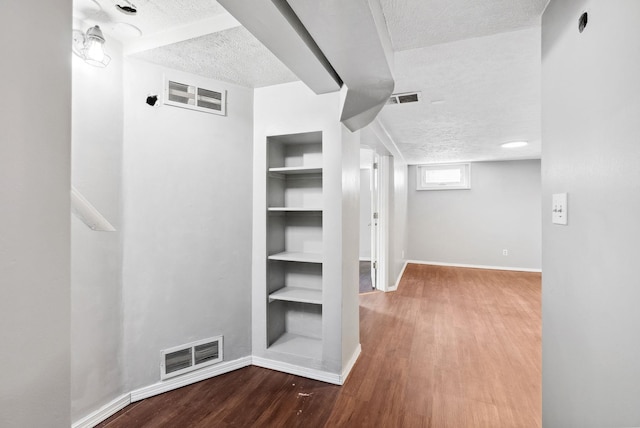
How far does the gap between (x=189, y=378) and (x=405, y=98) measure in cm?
291

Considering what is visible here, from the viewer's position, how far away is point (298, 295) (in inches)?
90.4

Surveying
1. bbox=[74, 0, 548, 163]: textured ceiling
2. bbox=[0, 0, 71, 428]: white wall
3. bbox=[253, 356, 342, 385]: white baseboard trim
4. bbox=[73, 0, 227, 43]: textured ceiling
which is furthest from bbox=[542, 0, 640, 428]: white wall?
bbox=[73, 0, 227, 43]: textured ceiling

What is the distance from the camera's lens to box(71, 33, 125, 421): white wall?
1573 millimetres

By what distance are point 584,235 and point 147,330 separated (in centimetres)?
244

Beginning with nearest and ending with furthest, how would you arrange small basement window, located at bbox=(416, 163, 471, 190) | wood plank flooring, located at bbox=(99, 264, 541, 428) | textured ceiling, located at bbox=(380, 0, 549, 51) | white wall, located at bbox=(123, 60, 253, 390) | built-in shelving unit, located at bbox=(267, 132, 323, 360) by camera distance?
textured ceiling, located at bbox=(380, 0, 549, 51) → wood plank flooring, located at bbox=(99, 264, 541, 428) → white wall, located at bbox=(123, 60, 253, 390) → built-in shelving unit, located at bbox=(267, 132, 323, 360) → small basement window, located at bbox=(416, 163, 471, 190)

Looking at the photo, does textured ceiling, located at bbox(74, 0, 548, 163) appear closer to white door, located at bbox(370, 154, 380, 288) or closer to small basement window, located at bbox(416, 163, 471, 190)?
white door, located at bbox(370, 154, 380, 288)

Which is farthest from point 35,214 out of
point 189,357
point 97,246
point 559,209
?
point 189,357

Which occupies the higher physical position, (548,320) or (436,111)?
(436,111)

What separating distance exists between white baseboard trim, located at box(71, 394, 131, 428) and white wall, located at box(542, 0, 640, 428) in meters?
2.40

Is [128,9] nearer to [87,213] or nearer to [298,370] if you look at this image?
[87,213]

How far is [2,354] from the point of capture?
1.48ft

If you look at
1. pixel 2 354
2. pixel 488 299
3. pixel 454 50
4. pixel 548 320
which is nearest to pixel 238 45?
pixel 454 50

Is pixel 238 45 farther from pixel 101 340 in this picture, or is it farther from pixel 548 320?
pixel 548 320

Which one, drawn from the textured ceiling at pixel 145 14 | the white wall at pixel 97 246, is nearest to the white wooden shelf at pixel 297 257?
the white wall at pixel 97 246
